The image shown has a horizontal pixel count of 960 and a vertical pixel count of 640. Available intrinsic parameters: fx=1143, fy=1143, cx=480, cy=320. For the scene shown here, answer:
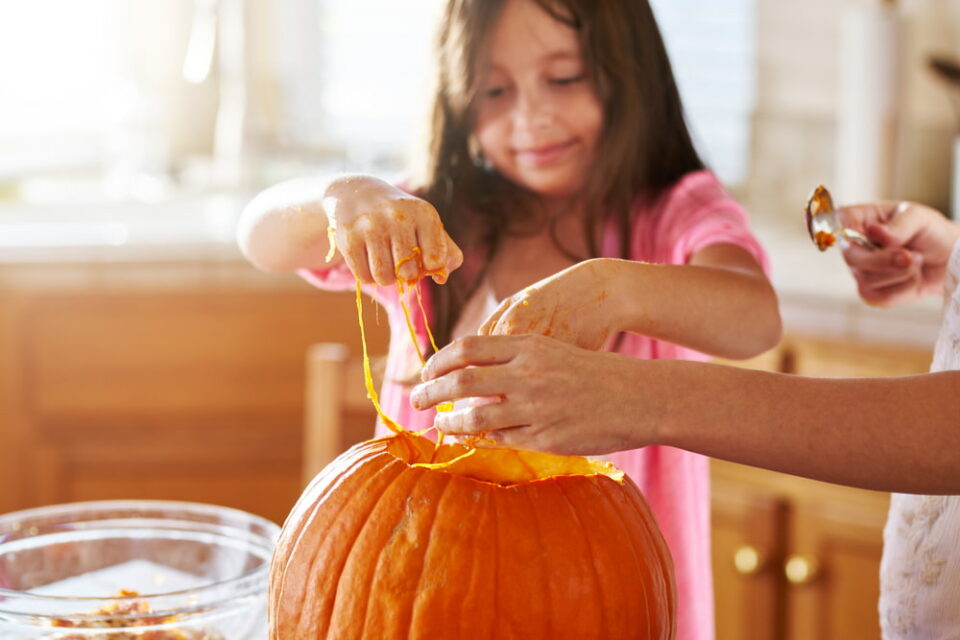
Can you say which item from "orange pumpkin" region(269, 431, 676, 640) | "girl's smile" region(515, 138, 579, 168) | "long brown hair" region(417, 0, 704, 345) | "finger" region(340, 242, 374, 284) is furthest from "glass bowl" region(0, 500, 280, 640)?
"girl's smile" region(515, 138, 579, 168)

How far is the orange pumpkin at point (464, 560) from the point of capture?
616 mm

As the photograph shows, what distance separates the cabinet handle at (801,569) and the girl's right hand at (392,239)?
3.73ft

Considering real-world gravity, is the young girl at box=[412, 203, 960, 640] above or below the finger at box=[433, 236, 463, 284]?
below

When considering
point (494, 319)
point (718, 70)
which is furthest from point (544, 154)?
point (718, 70)

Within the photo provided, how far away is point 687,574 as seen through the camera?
3.48 feet

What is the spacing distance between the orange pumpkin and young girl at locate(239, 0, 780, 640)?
9.6 inches

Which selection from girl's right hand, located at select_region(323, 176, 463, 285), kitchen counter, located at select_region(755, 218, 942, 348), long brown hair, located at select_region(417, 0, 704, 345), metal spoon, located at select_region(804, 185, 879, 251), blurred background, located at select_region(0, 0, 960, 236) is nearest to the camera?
girl's right hand, located at select_region(323, 176, 463, 285)

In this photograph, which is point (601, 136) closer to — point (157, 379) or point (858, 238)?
point (858, 238)

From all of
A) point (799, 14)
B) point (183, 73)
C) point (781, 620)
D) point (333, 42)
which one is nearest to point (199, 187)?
point (183, 73)

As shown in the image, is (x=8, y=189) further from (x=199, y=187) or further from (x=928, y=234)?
(x=928, y=234)

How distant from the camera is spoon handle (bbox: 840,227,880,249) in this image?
942mm

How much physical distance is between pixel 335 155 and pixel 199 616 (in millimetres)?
2048

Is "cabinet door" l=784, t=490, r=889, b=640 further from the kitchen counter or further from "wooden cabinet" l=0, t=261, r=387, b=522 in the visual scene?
"wooden cabinet" l=0, t=261, r=387, b=522

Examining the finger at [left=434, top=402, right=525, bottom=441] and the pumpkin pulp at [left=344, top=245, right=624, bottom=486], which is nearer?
the finger at [left=434, top=402, right=525, bottom=441]
